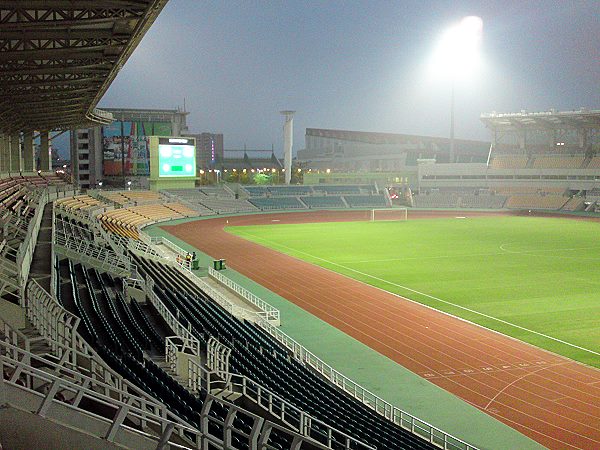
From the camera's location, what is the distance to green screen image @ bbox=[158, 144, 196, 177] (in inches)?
2490

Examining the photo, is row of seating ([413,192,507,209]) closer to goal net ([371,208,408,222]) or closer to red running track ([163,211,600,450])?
A: goal net ([371,208,408,222])

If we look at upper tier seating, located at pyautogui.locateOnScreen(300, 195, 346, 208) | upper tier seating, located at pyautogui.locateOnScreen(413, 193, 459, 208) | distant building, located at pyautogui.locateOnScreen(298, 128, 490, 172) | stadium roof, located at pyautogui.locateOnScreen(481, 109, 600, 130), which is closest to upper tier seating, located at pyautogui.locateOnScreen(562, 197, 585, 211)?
stadium roof, located at pyautogui.locateOnScreen(481, 109, 600, 130)

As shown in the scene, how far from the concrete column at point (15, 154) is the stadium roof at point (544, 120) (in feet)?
191

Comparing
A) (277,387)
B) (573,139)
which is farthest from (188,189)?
(277,387)

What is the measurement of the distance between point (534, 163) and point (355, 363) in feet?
238

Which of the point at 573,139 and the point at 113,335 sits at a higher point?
the point at 573,139

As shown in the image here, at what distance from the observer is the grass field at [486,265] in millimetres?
20656

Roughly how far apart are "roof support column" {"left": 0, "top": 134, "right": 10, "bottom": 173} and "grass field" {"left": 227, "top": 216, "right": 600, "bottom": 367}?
18294mm

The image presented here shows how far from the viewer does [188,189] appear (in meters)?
72.9

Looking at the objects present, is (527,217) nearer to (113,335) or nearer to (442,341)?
(442,341)

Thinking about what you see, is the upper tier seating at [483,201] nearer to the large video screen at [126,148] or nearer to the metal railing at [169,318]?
the large video screen at [126,148]

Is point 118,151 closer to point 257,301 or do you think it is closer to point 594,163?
point 594,163

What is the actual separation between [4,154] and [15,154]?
561cm

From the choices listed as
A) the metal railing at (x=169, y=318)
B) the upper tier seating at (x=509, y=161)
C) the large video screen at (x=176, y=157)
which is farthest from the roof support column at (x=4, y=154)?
the upper tier seating at (x=509, y=161)
